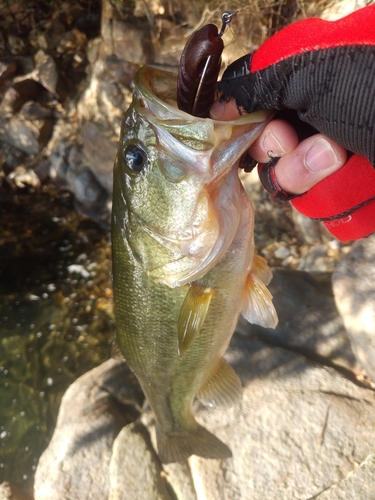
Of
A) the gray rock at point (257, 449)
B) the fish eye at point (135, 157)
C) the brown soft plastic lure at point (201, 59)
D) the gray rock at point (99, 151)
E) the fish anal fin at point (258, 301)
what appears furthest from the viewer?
the gray rock at point (99, 151)

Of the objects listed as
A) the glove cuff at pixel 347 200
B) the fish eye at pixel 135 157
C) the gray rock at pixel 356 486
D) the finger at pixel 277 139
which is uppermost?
the finger at pixel 277 139

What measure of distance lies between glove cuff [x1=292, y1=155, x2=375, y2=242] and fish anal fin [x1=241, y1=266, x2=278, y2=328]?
39 cm

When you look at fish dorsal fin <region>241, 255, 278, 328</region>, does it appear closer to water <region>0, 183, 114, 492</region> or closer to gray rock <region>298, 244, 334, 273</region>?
gray rock <region>298, 244, 334, 273</region>

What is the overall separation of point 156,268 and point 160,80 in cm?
77

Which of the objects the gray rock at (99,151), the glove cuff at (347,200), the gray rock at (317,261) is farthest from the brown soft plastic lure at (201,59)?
the gray rock at (99,151)

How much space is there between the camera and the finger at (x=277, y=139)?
1407mm

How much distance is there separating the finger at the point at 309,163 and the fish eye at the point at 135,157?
21.5 inches

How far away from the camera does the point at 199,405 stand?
2.87m

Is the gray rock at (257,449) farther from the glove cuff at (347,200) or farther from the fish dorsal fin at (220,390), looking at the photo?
the glove cuff at (347,200)

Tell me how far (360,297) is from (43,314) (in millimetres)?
3767

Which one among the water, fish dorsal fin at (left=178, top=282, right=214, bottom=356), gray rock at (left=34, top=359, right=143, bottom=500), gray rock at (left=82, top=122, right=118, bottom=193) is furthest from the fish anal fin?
gray rock at (left=82, top=122, right=118, bottom=193)

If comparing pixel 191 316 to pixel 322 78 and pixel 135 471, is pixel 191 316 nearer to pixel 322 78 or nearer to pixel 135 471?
pixel 322 78

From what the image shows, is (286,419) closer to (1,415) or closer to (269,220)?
(269,220)

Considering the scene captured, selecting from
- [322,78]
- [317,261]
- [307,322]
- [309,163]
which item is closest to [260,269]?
[309,163]
